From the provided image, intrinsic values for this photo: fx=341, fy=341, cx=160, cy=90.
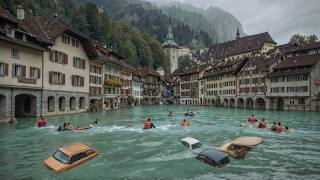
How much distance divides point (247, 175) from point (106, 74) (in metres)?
54.9

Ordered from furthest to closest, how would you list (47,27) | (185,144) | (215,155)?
(47,27)
(185,144)
(215,155)

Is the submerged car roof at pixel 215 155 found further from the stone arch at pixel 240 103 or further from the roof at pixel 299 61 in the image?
the stone arch at pixel 240 103

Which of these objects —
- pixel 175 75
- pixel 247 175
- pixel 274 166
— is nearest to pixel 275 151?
pixel 274 166

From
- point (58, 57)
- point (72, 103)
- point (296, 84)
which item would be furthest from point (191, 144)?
point (296, 84)

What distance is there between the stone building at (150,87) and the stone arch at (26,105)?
69569 millimetres

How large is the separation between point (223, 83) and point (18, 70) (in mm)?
67572

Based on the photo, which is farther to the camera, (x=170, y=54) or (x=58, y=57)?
(x=170, y=54)

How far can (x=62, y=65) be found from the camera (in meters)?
49.4

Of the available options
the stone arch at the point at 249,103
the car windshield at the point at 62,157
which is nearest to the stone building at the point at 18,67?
the car windshield at the point at 62,157

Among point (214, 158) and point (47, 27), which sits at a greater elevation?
point (47, 27)

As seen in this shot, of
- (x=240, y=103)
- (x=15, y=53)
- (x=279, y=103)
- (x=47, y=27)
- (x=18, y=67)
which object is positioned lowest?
(x=240, y=103)

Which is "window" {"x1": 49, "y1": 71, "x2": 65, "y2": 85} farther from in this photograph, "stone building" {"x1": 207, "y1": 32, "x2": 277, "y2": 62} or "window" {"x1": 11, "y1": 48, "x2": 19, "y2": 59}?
"stone building" {"x1": 207, "y1": 32, "x2": 277, "y2": 62}

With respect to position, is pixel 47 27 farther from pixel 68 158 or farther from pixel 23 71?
pixel 68 158

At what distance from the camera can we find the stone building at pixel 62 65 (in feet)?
150
